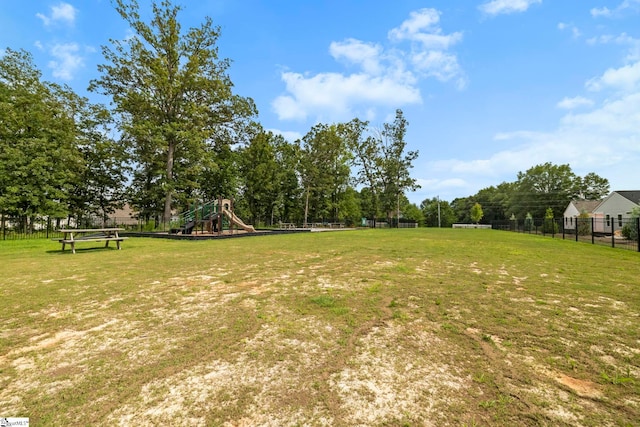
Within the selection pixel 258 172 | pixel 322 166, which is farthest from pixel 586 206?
pixel 258 172

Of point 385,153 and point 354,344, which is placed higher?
point 385,153

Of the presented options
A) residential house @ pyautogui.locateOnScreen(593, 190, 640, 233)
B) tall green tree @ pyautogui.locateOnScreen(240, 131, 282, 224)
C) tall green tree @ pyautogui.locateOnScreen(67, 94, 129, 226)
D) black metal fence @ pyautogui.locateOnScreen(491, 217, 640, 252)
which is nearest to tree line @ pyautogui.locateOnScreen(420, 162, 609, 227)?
black metal fence @ pyautogui.locateOnScreen(491, 217, 640, 252)

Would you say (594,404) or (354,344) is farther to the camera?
(354,344)

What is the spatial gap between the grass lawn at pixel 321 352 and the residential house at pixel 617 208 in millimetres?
32100

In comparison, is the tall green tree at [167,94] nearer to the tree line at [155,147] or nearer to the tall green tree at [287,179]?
the tree line at [155,147]

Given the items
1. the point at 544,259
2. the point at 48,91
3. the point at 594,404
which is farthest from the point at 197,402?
the point at 48,91

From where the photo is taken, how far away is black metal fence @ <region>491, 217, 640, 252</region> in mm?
15688

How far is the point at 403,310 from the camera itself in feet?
12.4

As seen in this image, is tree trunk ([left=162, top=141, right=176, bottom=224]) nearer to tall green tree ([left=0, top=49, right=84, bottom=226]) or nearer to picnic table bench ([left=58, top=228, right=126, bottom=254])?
tall green tree ([left=0, top=49, right=84, bottom=226])

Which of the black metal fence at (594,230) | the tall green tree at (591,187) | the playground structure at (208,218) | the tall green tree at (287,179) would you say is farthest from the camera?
the tall green tree at (591,187)

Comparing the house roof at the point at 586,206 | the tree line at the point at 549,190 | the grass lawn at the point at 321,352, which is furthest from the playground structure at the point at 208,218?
the tree line at the point at 549,190

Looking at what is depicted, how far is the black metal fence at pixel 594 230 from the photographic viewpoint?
1569 cm

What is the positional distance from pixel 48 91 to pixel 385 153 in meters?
38.5

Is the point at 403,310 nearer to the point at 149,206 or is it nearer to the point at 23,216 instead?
the point at 23,216
